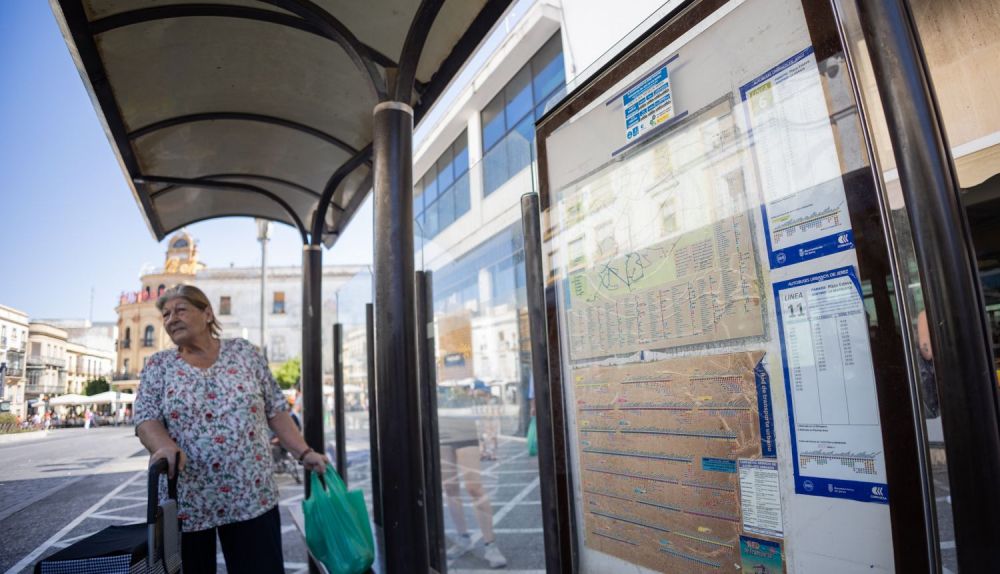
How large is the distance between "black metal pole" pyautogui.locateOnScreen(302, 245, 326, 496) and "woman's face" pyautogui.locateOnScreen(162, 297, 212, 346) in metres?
2.19

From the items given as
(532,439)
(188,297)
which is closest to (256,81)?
(188,297)

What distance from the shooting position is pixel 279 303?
5144 centimetres

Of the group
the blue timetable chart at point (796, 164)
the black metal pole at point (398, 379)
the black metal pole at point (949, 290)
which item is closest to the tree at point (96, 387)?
the black metal pole at point (398, 379)

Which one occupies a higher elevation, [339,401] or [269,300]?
[269,300]

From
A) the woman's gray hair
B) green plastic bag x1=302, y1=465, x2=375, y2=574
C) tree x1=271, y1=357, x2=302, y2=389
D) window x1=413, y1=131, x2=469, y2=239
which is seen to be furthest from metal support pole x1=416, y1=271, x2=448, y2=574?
tree x1=271, y1=357, x2=302, y2=389

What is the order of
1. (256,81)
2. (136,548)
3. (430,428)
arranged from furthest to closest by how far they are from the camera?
1. (256,81)
2. (430,428)
3. (136,548)

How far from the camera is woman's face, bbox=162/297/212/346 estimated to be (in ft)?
9.29

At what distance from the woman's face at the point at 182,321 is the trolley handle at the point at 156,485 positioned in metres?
0.63

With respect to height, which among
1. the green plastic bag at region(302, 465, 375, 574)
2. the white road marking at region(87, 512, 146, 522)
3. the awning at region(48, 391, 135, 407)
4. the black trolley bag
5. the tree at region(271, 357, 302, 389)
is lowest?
the white road marking at region(87, 512, 146, 522)

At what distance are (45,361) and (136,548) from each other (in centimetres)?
358

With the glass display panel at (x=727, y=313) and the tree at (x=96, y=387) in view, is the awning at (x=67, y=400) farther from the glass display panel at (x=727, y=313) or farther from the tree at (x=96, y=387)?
the glass display panel at (x=727, y=313)

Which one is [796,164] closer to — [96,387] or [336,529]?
[336,529]

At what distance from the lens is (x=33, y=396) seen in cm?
456

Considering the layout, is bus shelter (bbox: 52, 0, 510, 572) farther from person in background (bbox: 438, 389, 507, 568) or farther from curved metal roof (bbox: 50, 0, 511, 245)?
person in background (bbox: 438, 389, 507, 568)
